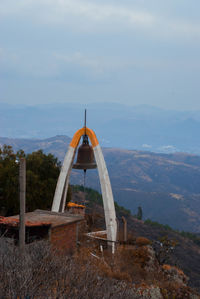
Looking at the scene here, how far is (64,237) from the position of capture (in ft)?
46.4

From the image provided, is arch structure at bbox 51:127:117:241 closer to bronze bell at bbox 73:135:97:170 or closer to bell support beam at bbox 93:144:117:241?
bell support beam at bbox 93:144:117:241

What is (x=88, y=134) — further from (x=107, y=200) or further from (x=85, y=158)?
(x=107, y=200)

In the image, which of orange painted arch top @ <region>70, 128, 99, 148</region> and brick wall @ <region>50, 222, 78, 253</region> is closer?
brick wall @ <region>50, 222, 78, 253</region>

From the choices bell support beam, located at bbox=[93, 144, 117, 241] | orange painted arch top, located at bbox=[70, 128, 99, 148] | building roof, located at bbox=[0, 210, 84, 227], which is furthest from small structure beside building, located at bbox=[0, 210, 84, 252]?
orange painted arch top, located at bbox=[70, 128, 99, 148]

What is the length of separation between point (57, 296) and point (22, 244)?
314 cm

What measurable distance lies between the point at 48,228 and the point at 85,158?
4789 millimetres

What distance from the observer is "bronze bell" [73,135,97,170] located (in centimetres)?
1709

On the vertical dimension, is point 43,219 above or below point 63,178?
below

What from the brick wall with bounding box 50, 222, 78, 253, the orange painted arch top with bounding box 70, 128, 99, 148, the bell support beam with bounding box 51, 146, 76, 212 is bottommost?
the brick wall with bounding box 50, 222, 78, 253

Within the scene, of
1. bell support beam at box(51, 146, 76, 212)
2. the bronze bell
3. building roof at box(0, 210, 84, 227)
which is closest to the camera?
building roof at box(0, 210, 84, 227)

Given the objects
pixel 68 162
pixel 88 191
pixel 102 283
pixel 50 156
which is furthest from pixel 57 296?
pixel 88 191

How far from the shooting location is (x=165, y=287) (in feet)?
47.9

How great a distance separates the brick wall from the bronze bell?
10.4 ft

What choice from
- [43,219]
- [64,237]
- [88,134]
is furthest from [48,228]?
[88,134]
